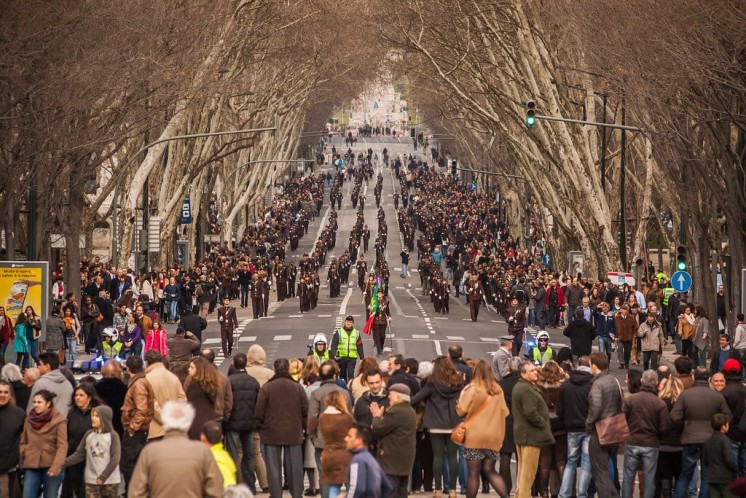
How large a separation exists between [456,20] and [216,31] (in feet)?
23.7

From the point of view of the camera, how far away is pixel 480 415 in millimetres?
16703

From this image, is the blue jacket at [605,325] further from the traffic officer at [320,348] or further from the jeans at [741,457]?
the jeans at [741,457]

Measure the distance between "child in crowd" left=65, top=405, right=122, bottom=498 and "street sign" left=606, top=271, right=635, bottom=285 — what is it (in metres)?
28.5

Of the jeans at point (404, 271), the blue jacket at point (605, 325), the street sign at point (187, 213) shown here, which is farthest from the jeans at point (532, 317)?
the jeans at point (404, 271)

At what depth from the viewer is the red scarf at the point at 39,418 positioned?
15.7 m

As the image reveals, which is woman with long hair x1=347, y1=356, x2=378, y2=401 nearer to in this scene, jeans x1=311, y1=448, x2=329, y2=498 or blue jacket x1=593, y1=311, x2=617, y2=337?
jeans x1=311, y1=448, x2=329, y2=498

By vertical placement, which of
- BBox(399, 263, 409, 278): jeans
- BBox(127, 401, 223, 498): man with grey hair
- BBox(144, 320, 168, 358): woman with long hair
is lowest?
BBox(127, 401, 223, 498): man with grey hair

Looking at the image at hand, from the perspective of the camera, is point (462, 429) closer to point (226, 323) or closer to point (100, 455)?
point (100, 455)

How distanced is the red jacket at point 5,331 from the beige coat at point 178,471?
21136 mm

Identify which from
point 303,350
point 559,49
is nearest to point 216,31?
point 559,49

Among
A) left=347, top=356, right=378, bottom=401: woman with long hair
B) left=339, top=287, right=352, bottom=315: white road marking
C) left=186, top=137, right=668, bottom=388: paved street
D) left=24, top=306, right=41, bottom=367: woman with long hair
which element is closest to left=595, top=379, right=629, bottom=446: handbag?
left=347, top=356, right=378, bottom=401: woman with long hair

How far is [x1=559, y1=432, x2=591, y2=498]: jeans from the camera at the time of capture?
17422 millimetres

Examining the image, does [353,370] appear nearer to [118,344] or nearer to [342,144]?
[118,344]

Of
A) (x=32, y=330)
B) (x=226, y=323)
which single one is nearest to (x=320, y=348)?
(x=32, y=330)
